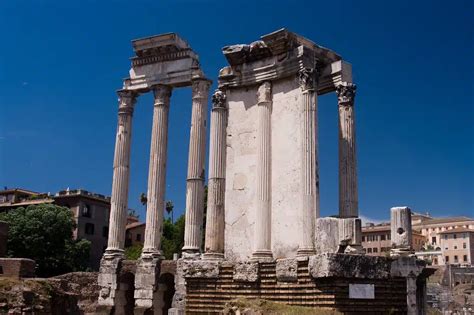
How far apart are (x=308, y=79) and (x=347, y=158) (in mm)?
5328

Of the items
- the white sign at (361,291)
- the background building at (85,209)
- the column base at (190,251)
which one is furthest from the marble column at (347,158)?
the background building at (85,209)

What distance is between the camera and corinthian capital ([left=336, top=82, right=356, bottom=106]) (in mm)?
15456

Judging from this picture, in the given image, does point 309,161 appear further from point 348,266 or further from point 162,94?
point 162,94

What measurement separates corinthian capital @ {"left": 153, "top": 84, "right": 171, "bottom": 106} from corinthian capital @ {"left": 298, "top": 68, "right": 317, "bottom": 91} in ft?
73.5

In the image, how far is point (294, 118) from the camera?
11.4 metres

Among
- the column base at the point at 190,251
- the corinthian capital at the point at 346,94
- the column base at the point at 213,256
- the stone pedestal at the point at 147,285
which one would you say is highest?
the corinthian capital at the point at 346,94

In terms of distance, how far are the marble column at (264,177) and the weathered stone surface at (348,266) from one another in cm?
149

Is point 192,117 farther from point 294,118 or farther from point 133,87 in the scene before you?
point 294,118

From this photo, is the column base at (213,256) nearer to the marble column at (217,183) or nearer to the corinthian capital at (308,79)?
the marble column at (217,183)

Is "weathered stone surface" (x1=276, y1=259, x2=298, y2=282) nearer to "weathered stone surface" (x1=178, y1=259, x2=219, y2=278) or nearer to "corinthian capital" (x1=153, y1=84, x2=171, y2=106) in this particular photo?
"weathered stone surface" (x1=178, y1=259, x2=219, y2=278)

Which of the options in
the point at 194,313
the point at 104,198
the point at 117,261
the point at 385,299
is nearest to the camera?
the point at 385,299

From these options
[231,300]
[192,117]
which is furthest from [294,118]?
[192,117]

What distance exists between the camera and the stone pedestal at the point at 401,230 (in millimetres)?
10812

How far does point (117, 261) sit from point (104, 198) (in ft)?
123
